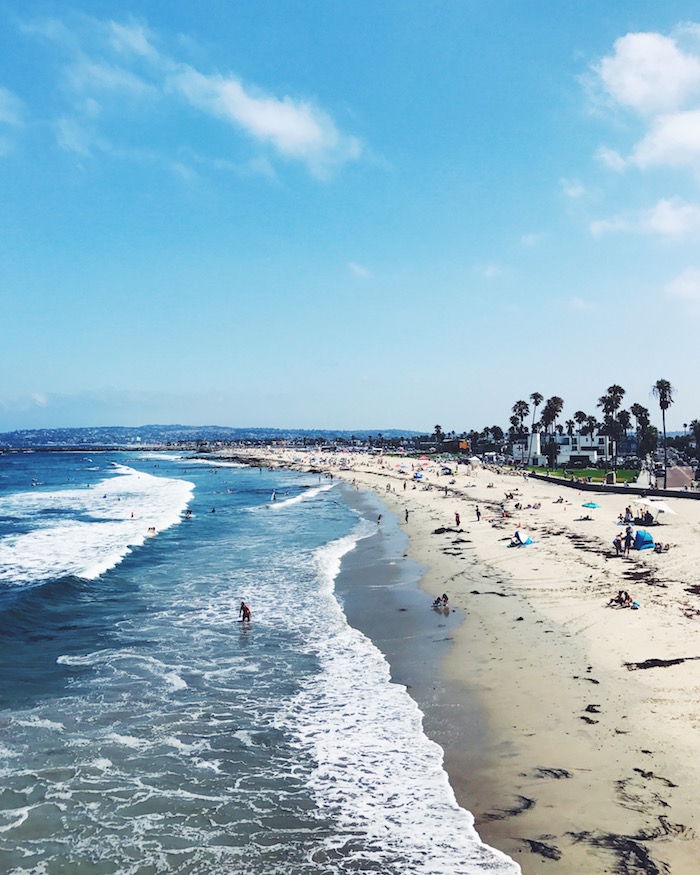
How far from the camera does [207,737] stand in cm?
1307

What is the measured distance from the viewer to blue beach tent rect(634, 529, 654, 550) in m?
28.7

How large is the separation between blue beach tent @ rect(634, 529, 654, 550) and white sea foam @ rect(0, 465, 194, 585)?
26.1 m

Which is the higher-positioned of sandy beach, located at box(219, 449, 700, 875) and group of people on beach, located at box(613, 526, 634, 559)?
group of people on beach, located at box(613, 526, 634, 559)

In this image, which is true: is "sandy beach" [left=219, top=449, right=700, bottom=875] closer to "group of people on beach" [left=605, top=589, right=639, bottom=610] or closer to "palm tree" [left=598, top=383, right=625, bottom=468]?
"group of people on beach" [left=605, top=589, right=639, bottom=610]

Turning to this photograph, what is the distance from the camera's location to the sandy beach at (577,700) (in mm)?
9195

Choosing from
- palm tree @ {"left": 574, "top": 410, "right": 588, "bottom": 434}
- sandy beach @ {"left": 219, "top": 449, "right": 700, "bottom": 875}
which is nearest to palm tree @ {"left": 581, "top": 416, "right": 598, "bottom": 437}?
palm tree @ {"left": 574, "top": 410, "right": 588, "bottom": 434}

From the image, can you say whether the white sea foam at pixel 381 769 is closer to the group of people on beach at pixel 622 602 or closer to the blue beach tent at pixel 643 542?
the group of people on beach at pixel 622 602

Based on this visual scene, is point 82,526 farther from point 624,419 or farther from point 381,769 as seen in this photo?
point 624,419

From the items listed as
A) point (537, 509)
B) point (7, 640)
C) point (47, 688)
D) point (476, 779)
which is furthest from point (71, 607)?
point (537, 509)

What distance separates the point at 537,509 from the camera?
4612 centimetres

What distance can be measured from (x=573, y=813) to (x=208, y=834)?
6032 mm

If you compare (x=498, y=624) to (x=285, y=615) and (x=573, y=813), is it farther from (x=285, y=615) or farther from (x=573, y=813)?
(x=573, y=813)

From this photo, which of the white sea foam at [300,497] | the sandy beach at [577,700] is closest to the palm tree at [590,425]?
the white sea foam at [300,497]

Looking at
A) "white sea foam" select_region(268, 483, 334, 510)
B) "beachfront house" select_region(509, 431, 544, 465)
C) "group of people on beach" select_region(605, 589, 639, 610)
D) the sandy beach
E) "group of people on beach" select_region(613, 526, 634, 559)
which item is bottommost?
"white sea foam" select_region(268, 483, 334, 510)
